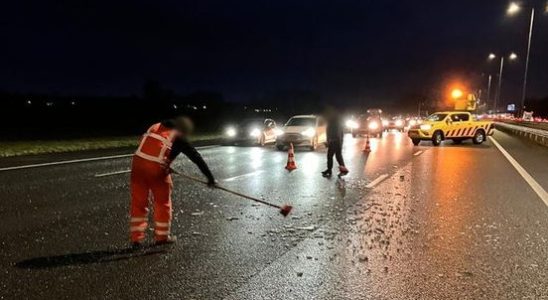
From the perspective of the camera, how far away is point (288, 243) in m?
6.48

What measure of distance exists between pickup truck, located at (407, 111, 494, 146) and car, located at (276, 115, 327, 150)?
5664 millimetres

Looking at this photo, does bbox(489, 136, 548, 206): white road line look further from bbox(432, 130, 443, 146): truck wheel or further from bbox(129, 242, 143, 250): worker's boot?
bbox(432, 130, 443, 146): truck wheel

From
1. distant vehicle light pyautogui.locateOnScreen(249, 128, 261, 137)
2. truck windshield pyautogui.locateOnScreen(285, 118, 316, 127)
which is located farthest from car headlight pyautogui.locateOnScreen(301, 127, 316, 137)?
distant vehicle light pyautogui.locateOnScreen(249, 128, 261, 137)

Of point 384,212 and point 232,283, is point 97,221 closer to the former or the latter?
point 232,283

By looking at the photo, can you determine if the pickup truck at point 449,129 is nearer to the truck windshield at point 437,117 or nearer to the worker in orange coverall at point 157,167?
the truck windshield at point 437,117

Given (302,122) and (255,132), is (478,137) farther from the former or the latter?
(255,132)

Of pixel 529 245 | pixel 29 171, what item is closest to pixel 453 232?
pixel 529 245

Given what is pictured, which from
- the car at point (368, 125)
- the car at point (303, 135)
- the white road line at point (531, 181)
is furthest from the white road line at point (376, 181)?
the car at point (368, 125)

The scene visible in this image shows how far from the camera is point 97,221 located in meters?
7.57

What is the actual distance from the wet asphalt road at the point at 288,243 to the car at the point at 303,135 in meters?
10.5

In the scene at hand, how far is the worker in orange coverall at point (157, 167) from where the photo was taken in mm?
6000

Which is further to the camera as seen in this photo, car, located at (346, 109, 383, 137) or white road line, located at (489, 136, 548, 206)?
car, located at (346, 109, 383, 137)

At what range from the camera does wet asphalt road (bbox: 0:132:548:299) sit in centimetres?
484

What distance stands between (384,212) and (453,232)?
1.46 metres
